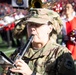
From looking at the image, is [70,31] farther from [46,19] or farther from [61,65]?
[61,65]

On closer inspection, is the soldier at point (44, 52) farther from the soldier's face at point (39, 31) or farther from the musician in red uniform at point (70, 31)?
the musician in red uniform at point (70, 31)

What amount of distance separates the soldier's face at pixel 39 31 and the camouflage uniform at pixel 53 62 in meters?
0.10

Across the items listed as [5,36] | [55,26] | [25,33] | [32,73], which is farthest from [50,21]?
[5,36]

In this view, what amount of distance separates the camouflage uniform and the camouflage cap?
214 millimetres

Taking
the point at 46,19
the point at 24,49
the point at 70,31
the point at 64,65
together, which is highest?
the point at 46,19

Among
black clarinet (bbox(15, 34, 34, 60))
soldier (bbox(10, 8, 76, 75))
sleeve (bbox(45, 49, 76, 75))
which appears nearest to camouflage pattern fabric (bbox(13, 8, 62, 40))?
soldier (bbox(10, 8, 76, 75))

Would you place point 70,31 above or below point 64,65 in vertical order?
below

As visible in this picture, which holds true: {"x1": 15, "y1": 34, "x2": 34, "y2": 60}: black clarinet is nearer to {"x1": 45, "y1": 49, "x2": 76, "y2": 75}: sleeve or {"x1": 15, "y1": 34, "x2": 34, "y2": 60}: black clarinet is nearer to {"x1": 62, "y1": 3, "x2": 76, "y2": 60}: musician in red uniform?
{"x1": 45, "y1": 49, "x2": 76, "y2": 75}: sleeve

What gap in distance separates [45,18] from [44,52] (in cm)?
Result: 29

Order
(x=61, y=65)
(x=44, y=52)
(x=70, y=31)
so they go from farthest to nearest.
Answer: (x=70, y=31)
(x=44, y=52)
(x=61, y=65)

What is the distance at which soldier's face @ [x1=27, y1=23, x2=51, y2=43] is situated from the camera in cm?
306

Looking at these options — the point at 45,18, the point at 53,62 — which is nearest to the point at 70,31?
the point at 45,18

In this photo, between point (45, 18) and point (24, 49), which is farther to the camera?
point (45, 18)

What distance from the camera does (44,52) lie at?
3.03 meters
